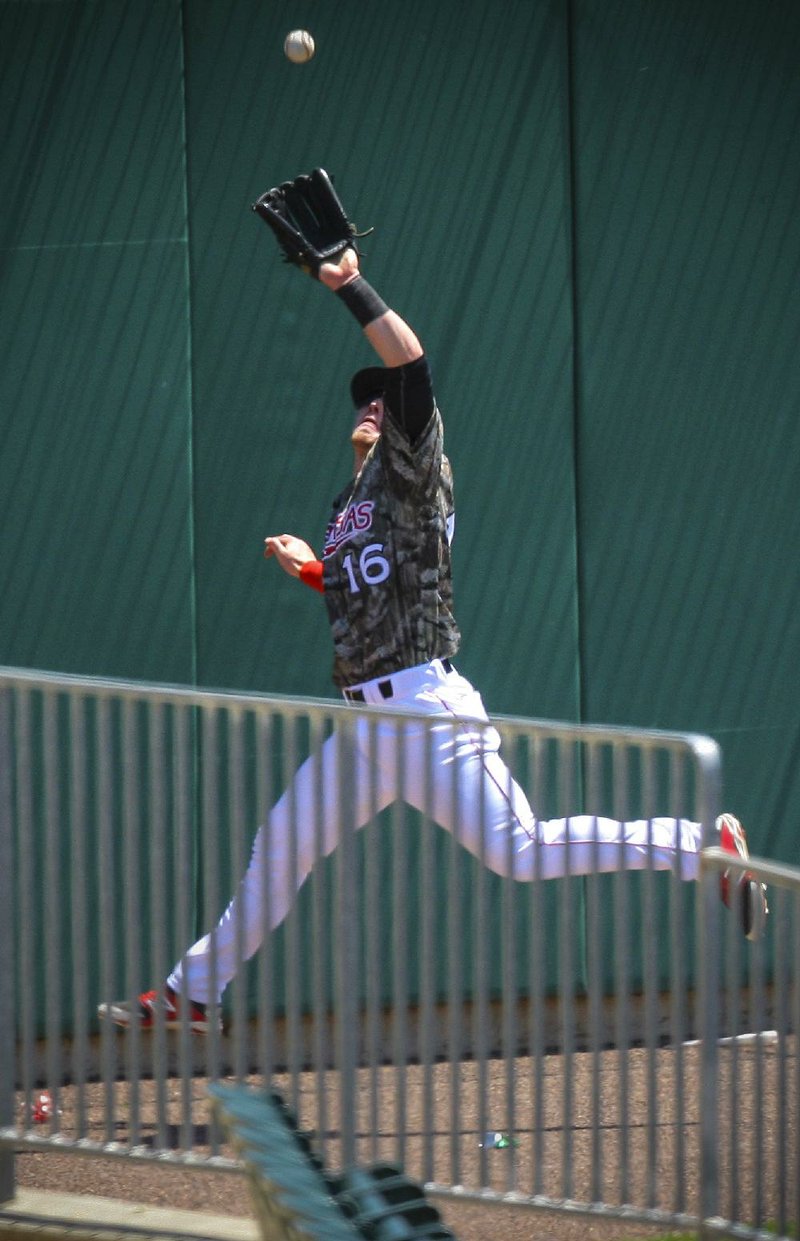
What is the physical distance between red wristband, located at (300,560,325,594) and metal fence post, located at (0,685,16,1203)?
148 centimetres

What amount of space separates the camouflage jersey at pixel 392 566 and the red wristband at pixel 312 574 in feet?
0.70

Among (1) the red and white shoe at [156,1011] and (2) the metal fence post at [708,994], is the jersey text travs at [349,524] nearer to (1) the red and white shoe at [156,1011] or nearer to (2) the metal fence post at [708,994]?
(1) the red and white shoe at [156,1011]

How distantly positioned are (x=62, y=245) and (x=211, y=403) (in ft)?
2.43

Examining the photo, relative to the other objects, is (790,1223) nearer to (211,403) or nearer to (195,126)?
(211,403)

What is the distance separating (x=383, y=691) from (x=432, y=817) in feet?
4.13

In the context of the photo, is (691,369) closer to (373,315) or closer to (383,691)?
(373,315)

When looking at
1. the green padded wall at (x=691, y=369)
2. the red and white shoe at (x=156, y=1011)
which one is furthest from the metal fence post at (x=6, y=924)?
the green padded wall at (x=691, y=369)

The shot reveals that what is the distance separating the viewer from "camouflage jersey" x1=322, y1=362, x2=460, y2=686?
237 inches

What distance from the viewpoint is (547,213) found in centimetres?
716

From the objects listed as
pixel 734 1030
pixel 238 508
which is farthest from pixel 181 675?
pixel 734 1030

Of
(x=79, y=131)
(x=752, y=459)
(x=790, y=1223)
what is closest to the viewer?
(x=790, y=1223)

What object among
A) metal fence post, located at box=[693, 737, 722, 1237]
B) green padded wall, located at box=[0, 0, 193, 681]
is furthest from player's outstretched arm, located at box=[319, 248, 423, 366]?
metal fence post, located at box=[693, 737, 722, 1237]

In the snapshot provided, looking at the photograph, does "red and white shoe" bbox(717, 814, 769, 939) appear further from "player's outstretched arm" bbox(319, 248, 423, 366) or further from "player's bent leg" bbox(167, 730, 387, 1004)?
"player's outstretched arm" bbox(319, 248, 423, 366)

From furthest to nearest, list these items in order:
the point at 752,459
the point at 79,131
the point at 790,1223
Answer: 1. the point at 752,459
2. the point at 79,131
3. the point at 790,1223
